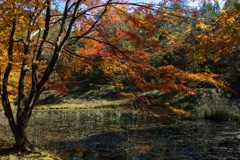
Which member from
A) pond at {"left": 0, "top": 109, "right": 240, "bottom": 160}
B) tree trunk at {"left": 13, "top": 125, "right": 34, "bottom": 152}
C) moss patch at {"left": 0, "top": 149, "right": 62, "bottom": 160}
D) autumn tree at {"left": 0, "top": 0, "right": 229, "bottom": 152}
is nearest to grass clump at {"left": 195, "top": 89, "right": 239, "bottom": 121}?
pond at {"left": 0, "top": 109, "right": 240, "bottom": 160}

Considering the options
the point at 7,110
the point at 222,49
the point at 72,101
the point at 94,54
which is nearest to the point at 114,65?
the point at 94,54

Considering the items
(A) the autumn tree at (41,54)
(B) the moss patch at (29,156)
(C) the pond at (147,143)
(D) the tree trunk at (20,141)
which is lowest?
(C) the pond at (147,143)

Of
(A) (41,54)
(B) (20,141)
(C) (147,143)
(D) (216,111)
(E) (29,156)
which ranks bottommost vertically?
(C) (147,143)

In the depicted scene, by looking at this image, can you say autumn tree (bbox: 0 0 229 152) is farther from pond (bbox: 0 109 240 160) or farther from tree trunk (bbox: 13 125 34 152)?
pond (bbox: 0 109 240 160)

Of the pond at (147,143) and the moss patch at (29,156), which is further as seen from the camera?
the pond at (147,143)

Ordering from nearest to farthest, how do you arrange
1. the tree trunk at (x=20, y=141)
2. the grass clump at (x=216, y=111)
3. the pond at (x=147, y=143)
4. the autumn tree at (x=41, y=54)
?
1. the autumn tree at (x=41, y=54)
2. the tree trunk at (x=20, y=141)
3. the pond at (x=147, y=143)
4. the grass clump at (x=216, y=111)

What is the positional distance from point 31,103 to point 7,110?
0.89 m

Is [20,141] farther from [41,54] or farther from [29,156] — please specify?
[41,54]

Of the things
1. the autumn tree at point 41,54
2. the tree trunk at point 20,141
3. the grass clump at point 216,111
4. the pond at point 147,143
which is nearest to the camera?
the autumn tree at point 41,54

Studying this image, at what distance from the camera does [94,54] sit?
1091 cm

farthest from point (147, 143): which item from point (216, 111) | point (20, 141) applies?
point (216, 111)

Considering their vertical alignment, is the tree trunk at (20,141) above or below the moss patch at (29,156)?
above

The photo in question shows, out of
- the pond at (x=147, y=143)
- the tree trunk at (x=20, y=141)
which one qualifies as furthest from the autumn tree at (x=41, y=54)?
the pond at (x=147, y=143)

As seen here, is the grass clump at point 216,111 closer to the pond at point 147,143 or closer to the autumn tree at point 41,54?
the pond at point 147,143
